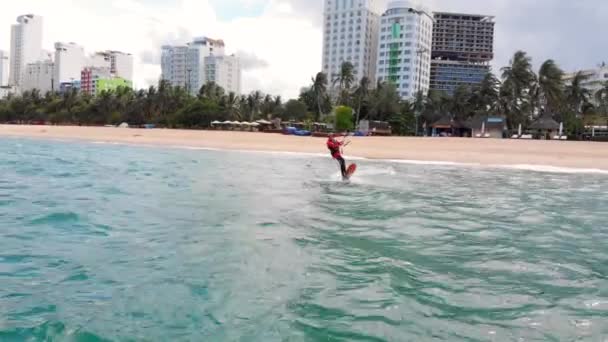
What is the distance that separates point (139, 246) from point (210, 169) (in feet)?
45.8

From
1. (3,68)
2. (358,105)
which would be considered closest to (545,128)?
(358,105)

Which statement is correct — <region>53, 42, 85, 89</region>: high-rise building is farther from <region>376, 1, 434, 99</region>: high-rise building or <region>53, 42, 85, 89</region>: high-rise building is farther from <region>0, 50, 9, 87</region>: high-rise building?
<region>376, 1, 434, 99</region>: high-rise building

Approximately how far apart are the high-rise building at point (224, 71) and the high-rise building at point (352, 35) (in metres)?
30.4

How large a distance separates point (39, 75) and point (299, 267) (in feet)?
628

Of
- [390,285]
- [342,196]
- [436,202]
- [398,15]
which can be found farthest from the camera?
[398,15]

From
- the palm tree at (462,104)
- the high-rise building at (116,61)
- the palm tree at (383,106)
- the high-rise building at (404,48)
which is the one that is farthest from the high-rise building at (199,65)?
the palm tree at (462,104)

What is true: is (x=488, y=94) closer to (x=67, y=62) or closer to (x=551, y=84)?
(x=551, y=84)

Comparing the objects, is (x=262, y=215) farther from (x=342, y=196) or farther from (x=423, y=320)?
→ (x=423, y=320)

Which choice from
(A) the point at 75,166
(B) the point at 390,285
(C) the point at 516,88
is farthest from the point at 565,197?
(C) the point at 516,88

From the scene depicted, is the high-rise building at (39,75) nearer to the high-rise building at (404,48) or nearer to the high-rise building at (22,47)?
the high-rise building at (22,47)

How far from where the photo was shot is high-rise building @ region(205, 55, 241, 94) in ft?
525

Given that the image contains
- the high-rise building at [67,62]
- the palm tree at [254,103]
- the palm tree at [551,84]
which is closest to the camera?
the palm tree at [551,84]

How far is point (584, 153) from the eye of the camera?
31.4m

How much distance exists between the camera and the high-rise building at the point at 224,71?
159875 millimetres
